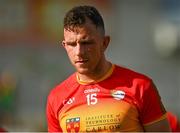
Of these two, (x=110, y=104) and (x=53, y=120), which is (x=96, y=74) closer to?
(x=110, y=104)

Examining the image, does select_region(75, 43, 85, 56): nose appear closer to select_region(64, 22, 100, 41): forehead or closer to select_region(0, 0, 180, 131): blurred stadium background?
select_region(64, 22, 100, 41): forehead

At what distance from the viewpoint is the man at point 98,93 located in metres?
2.34

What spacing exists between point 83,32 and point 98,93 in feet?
0.88

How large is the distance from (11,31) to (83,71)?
21.5ft

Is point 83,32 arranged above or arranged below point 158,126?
above

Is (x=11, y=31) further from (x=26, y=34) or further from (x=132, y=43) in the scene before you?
(x=132, y=43)

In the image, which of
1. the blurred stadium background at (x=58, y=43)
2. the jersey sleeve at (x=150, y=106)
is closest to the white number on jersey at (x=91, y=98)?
the jersey sleeve at (x=150, y=106)

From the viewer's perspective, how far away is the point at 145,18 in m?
9.16

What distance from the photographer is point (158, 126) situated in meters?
2.38

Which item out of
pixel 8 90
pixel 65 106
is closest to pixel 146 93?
pixel 65 106

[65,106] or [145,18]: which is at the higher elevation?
[145,18]

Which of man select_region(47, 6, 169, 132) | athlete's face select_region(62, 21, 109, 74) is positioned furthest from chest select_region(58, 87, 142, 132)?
athlete's face select_region(62, 21, 109, 74)

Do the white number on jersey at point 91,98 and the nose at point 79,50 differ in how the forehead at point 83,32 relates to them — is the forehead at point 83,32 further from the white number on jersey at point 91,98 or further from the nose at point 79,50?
the white number on jersey at point 91,98

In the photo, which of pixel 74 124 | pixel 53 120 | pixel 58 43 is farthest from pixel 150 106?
pixel 58 43
